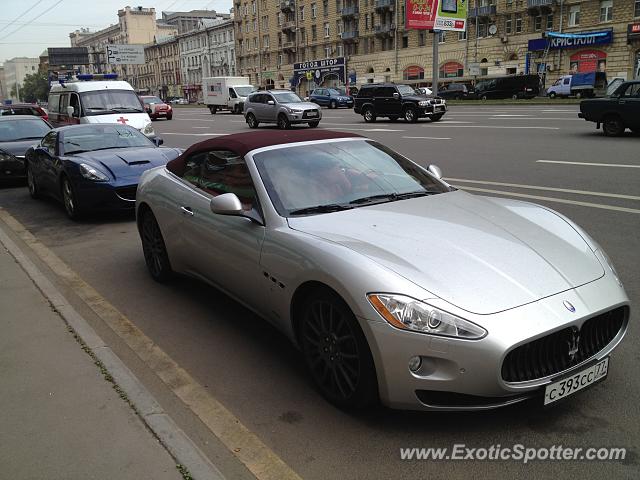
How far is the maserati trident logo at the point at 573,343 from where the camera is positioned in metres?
2.79

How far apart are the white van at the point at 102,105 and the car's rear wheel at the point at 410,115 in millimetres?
12285

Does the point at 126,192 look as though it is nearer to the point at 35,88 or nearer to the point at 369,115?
the point at 369,115

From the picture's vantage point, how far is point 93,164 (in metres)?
8.24

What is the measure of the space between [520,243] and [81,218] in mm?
7210

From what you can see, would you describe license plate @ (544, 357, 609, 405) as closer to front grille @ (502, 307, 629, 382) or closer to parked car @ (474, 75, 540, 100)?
front grille @ (502, 307, 629, 382)

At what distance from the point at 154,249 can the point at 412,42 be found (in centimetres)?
6877

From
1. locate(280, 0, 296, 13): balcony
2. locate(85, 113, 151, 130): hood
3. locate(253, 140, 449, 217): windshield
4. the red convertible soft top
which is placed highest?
locate(280, 0, 296, 13): balcony

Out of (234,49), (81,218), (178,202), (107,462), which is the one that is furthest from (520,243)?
(234,49)

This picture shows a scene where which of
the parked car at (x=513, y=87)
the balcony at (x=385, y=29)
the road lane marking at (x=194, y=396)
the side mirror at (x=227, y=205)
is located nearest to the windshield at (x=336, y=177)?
the side mirror at (x=227, y=205)

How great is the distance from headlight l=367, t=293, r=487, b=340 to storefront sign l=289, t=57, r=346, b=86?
7792 cm

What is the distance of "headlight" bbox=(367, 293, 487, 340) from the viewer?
265cm

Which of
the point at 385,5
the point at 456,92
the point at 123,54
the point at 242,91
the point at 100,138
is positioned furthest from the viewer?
the point at 123,54

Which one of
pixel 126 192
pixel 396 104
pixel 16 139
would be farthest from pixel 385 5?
pixel 126 192

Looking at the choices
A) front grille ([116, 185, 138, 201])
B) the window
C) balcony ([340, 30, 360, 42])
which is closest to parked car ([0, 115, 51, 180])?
front grille ([116, 185, 138, 201])
